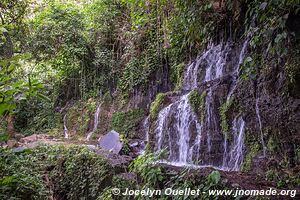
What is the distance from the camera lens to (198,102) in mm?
5824

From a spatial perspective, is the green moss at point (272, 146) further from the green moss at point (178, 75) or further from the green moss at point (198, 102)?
the green moss at point (178, 75)

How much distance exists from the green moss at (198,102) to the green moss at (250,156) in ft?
4.15

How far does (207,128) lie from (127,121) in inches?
177

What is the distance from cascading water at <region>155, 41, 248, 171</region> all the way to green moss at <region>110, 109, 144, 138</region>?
8.45ft

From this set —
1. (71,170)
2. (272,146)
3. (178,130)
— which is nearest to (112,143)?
(71,170)

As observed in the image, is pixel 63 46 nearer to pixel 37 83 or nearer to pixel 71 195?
pixel 71 195

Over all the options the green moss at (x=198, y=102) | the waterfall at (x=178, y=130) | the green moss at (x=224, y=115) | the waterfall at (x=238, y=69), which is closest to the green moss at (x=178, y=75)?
the waterfall at (x=178, y=130)

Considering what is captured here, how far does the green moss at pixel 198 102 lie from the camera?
5.68m

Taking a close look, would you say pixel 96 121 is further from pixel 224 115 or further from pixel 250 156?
pixel 250 156

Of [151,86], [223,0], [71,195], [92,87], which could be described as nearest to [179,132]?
[71,195]

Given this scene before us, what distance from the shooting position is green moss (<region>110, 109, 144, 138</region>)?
9.29 metres

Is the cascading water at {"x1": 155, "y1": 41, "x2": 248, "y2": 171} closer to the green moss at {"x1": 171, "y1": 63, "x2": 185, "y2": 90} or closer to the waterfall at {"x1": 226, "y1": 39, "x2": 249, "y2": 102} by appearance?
the waterfall at {"x1": 226, "y1": 39, "x2": 249, "y2": 102}

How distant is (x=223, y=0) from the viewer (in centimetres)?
627

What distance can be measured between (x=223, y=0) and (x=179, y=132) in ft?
10.3
